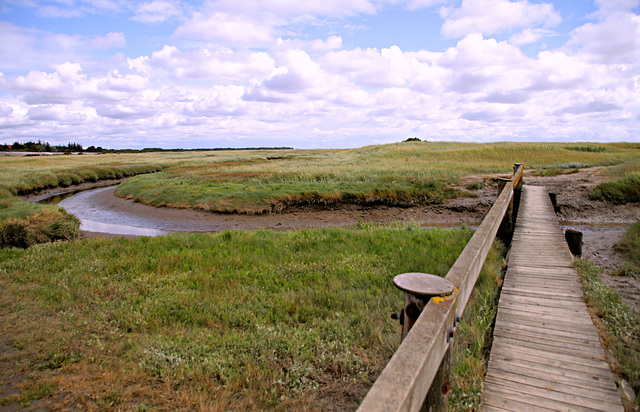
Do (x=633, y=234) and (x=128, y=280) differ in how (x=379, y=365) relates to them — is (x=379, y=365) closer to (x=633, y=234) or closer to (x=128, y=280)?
(x=128, y=280)

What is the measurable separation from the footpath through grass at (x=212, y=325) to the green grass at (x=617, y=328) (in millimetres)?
1416

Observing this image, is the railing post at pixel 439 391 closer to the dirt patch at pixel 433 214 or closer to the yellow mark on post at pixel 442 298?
the yellow mark on post at pixel 442 298

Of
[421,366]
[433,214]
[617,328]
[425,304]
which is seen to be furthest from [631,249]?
[421,366]

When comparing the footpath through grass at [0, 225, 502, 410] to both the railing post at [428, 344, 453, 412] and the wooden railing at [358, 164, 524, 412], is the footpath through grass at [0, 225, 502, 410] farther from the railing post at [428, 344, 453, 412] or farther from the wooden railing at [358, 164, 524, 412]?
the wooden railing at [358, 164, 524, 412]

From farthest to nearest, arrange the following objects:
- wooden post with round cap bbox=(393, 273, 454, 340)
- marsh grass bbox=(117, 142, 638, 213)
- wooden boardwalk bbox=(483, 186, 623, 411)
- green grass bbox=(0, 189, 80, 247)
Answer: marsh grass bbox=(117, 142, 638, 213) < green grass bbox=(0, 189, 80, 247) < wooden boardwalk bbox=(483, 186, 623, 411) < wooden post with round cap bbox=(393, 273, 454, 340)

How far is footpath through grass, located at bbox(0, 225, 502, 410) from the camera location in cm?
394

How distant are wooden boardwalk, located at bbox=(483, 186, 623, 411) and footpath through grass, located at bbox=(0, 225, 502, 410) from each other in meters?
0.29

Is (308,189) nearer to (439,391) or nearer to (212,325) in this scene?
(212,325)

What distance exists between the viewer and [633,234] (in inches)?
449

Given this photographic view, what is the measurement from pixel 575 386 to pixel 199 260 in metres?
8.03

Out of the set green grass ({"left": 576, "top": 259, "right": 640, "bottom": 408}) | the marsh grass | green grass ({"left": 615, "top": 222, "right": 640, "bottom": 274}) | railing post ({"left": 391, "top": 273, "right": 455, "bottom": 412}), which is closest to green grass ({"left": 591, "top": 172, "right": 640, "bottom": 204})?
the marsh grass

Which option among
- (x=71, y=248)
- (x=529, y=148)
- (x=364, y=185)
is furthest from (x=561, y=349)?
(x=529, y=148)

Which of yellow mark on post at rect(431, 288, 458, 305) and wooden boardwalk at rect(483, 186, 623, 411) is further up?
yellow mark on post at rect(431, 288, 458, 305)

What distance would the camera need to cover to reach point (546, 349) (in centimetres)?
419
